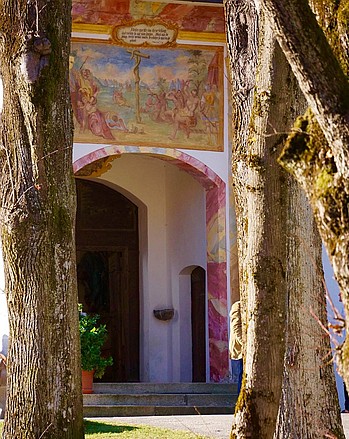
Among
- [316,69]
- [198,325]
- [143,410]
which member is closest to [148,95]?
[198,325]

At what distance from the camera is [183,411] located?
51.4 feet

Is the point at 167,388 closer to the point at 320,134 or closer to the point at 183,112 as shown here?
the point at 183,112

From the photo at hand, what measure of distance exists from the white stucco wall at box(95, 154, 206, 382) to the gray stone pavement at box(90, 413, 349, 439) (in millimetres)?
7906

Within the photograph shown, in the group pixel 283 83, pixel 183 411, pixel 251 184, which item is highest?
pixel 283 83

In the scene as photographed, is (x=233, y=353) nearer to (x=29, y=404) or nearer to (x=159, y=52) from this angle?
(x=29, y=404)

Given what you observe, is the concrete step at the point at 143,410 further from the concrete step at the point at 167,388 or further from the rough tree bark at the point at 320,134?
the rough tree bark at the point at 320,134

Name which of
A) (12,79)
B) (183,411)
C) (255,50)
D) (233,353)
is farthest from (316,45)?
(183,411)

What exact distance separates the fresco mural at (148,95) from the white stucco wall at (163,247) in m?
2.19

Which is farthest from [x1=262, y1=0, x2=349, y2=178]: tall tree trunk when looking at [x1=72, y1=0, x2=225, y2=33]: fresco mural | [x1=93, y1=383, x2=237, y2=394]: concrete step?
A: [x1=72, y1=0, x2=225, y2=33]: fresco mural

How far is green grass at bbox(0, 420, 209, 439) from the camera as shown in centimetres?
1059

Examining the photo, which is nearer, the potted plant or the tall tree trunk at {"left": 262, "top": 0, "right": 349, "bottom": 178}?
the tall tree trunk at {"left": 262, "top": 0, "right": 349, "bottom": 178}

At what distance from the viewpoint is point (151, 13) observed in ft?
60.8

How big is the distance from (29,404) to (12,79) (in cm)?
209

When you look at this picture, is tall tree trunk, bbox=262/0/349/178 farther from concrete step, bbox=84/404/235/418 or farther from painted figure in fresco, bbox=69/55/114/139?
painted figure in fresco, bbox=69/55/114/139
